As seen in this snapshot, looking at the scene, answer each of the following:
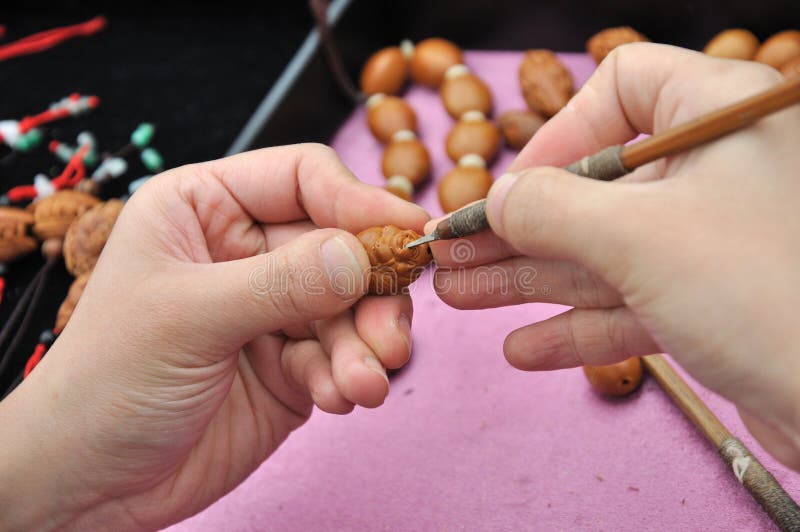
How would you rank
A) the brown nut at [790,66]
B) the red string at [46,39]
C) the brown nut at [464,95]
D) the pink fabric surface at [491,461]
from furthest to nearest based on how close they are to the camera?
the red string at [46,39]
the brown nut at [464,95]
the brown nut at [790,66]
the pink fabric surface at [491,461]

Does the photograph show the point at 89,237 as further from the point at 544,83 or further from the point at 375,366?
the point at 544,83

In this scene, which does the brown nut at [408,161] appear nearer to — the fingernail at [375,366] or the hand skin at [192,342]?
the hand skin at [192,342]

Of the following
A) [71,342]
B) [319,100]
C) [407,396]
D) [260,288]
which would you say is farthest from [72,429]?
[319,100]

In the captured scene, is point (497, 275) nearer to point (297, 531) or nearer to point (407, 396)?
point (407, 396)

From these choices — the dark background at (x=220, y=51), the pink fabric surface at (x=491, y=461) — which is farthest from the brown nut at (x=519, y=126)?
the pink fabric surface at (x=491, y=461)

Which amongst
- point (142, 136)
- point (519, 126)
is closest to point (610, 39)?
point (519, 126)

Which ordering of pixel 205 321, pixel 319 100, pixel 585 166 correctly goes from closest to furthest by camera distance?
pixel 585 166 < pixel 205 321 < pixel 319 100
